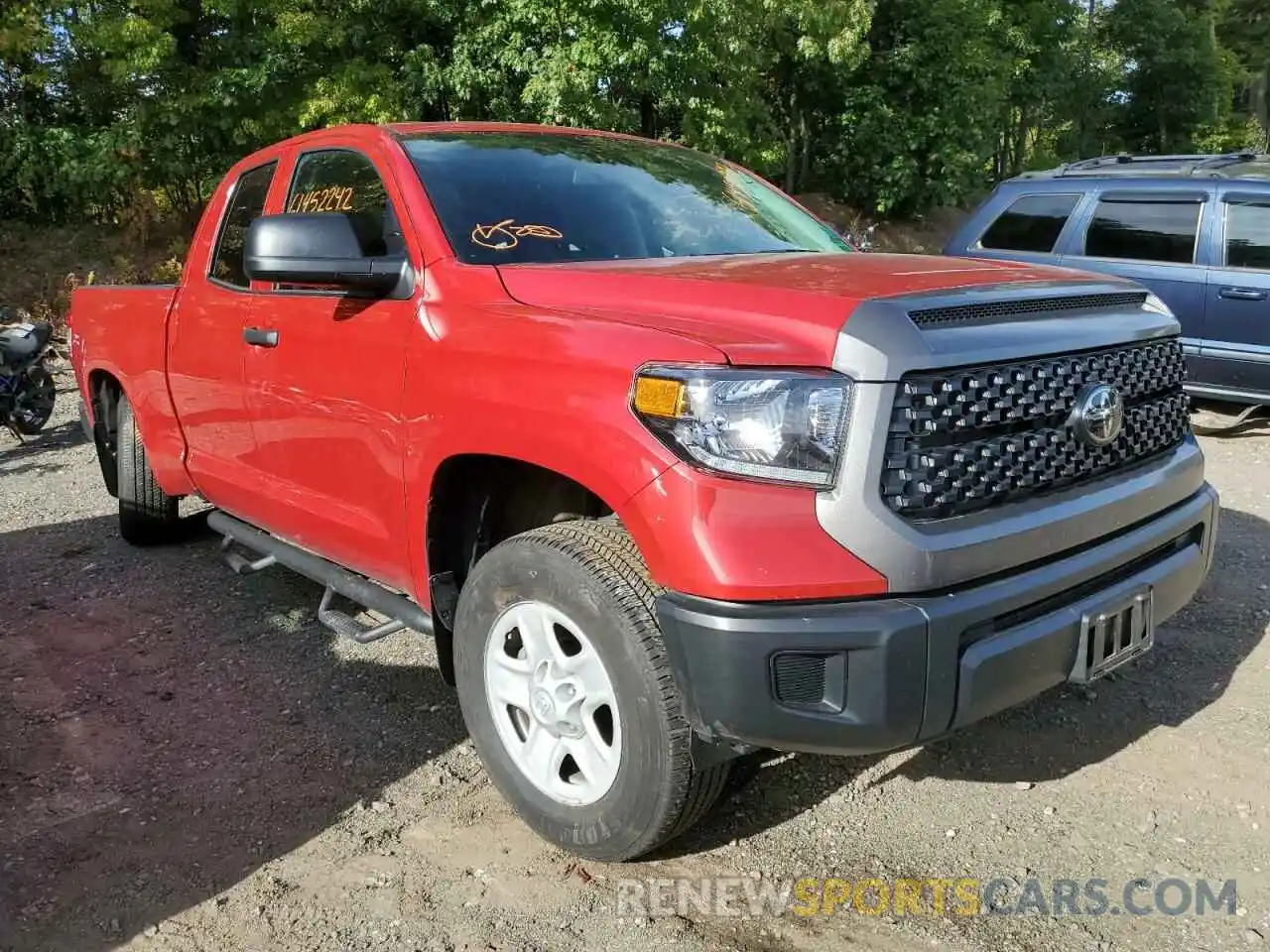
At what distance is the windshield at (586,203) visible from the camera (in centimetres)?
321

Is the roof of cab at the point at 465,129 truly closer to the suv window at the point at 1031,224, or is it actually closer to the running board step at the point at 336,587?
the running board step at the point at 336,587

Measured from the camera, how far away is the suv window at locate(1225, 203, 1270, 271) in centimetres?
726

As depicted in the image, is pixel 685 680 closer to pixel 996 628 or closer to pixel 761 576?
pixel 761 576

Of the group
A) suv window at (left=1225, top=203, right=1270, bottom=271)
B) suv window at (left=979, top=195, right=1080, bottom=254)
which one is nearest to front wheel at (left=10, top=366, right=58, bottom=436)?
suv window at (left=979, top=195, right=1080, bottom=254)

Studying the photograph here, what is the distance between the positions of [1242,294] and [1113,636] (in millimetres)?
5837

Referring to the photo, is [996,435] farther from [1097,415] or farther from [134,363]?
[134,363]

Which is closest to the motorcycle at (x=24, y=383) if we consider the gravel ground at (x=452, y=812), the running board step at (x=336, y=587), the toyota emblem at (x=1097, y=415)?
the gravel ground at (x=452, y=812)

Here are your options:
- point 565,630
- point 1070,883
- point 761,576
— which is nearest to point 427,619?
point 565,630

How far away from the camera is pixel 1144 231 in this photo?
780cm

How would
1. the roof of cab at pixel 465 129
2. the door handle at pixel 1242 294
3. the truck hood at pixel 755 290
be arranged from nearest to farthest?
the truck hood at pixel 755 290 < the roof of cab at pixel 465 129 < the door handle at pixel 1242 294

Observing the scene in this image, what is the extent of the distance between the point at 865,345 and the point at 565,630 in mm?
1044

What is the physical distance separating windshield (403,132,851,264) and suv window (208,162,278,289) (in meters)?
0.94

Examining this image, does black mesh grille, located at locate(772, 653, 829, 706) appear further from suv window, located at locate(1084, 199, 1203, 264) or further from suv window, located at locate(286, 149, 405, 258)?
suv window, located at locate(1084, 199, 1203, 264)

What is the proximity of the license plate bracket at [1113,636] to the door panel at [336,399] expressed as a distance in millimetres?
1846
